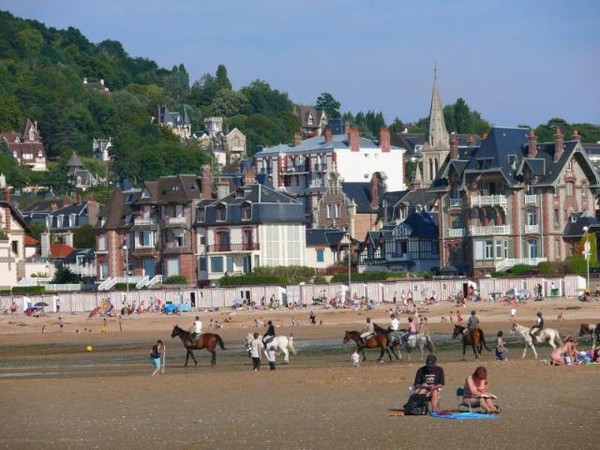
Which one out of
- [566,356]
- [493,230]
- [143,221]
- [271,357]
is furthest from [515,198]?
[566,356]

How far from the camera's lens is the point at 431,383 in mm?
28500

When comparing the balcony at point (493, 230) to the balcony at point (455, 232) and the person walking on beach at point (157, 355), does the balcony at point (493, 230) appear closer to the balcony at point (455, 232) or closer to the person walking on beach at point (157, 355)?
the balcony at point (455, 232)

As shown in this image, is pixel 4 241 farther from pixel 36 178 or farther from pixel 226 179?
pixel 36 178

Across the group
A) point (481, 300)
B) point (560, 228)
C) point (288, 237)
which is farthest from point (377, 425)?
point (288, 237)

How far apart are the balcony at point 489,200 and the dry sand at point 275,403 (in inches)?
1401

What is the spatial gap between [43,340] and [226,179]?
122 feet

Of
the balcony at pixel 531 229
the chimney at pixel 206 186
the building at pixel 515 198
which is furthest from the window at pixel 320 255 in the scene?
the balcony at pixel 531 229

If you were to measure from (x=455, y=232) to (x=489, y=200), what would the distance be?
3251 millimetres

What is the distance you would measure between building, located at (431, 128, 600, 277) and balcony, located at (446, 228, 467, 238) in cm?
4

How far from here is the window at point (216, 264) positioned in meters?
95.9

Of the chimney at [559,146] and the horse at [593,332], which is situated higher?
the chimney at [559,146]

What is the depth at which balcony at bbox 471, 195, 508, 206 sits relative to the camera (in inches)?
3477

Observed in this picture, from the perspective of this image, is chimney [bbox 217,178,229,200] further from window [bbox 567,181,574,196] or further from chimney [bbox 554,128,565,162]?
window [bbox 567,181,574,196]

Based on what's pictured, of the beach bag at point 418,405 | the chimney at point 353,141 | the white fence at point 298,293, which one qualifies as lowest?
the beach bag at point 418,405
